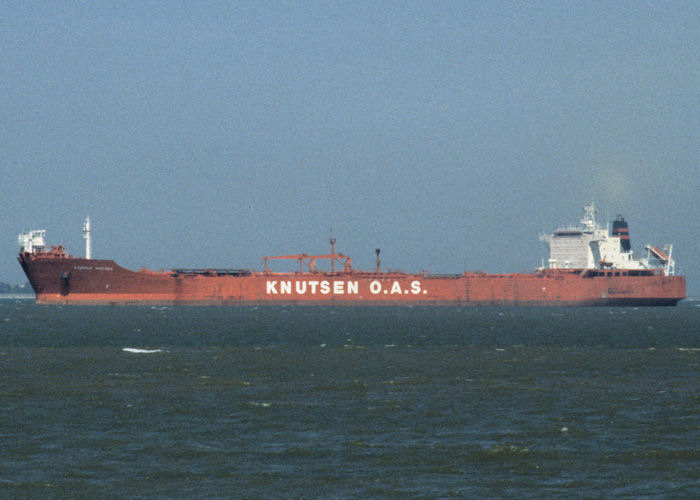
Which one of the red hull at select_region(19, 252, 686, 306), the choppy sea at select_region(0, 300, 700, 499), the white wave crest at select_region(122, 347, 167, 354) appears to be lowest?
the choppy sea at select_region(0, 300, 700, 499)

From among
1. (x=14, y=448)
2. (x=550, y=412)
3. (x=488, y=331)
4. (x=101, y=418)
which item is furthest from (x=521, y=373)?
(x=488, y=331)

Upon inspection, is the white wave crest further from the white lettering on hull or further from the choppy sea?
the white lettering on hull

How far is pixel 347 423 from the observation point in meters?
23.4

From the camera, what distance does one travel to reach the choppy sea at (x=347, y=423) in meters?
17.0

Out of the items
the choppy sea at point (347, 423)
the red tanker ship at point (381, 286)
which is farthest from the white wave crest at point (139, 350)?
the red tanker ship at point (381, 286)

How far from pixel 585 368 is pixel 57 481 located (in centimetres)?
2600

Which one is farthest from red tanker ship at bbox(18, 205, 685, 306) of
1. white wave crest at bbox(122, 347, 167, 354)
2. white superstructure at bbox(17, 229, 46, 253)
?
white wave crest at bbox(122, 347, 167, 354)

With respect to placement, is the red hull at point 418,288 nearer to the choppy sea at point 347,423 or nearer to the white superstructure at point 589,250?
the white superstructure at point 589,250

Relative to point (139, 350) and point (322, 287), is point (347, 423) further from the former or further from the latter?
point (322, 287)

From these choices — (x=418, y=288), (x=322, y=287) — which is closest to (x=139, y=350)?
(x=322, y=287)

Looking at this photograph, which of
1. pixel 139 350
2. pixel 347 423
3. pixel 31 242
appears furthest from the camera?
pixel 31 242

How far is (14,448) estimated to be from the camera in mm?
19859

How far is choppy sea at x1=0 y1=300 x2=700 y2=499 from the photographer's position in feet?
55.9

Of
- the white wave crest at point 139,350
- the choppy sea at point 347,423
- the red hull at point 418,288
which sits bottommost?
the choppy sea at point 347,423
